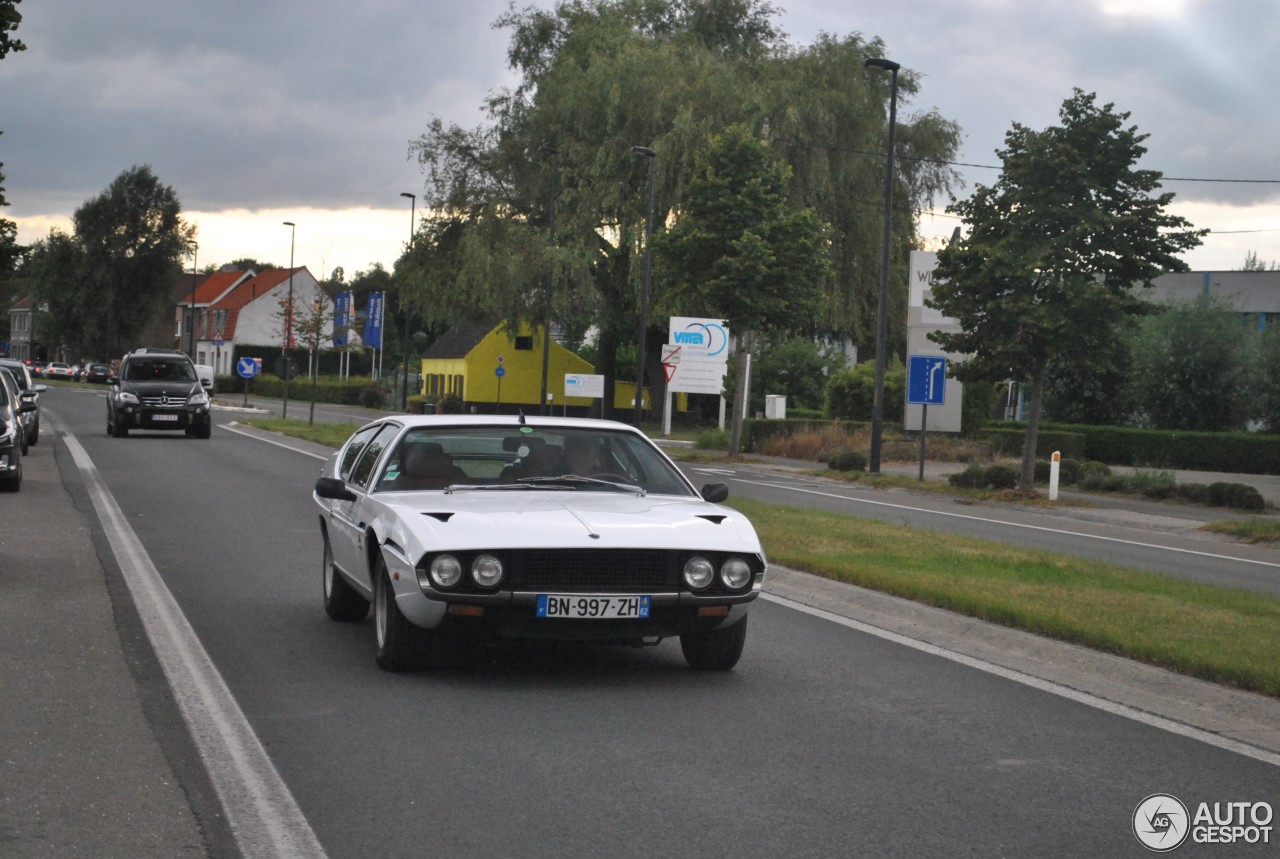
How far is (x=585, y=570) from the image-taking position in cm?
752

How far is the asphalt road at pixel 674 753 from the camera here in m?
5.16

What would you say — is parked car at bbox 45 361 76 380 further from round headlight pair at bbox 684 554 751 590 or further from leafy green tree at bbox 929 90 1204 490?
round headlight pair at bbox 684 554 751 590

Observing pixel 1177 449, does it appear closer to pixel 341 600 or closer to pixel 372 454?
pixel 341 600

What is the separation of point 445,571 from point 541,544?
0.47 m

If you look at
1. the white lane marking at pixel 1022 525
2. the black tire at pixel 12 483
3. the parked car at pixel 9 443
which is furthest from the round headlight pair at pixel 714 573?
the black tire at pixel 12 483

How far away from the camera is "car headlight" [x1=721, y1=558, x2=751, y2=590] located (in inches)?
307

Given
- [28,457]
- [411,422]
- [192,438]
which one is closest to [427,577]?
[411,422]

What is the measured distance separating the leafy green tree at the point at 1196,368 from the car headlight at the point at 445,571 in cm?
4018

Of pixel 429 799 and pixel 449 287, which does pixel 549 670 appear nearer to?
pixel 429 799

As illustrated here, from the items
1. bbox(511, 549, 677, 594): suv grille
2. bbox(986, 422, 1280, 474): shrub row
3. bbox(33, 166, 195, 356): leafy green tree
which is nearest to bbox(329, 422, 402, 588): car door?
bbox(511, 549, 677, 594): suv grille

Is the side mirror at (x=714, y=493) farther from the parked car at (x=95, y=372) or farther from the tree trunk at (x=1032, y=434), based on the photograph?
A: the parked car at (x=95, y=372)

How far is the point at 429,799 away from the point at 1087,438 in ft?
132

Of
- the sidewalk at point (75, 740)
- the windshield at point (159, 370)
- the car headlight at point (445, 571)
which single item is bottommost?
the sidewalk at point (75, 740)

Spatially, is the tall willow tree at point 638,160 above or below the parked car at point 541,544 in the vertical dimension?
above
